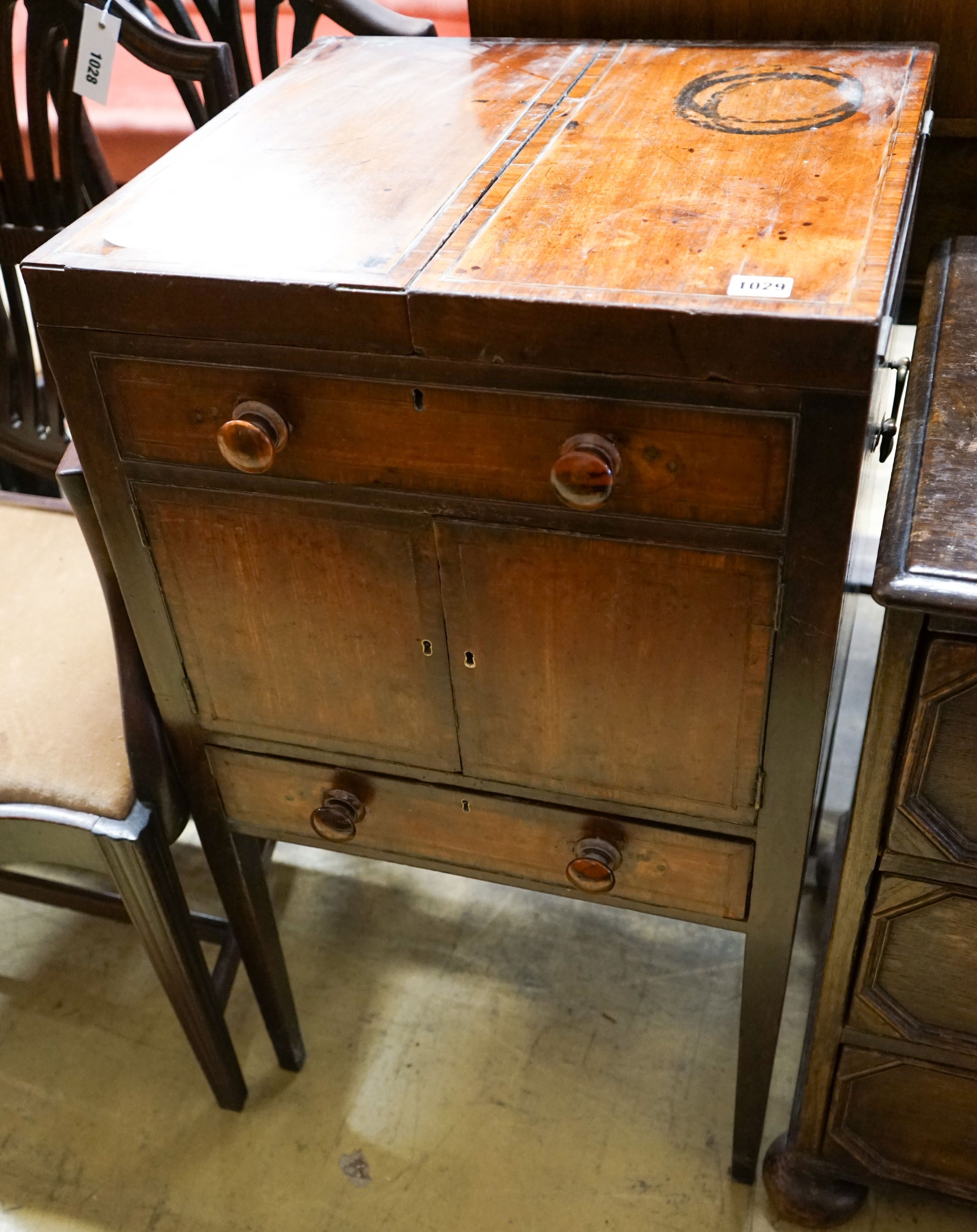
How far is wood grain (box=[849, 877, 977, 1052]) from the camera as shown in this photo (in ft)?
2.89

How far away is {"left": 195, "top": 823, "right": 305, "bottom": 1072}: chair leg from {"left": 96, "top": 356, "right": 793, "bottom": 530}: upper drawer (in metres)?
0.45

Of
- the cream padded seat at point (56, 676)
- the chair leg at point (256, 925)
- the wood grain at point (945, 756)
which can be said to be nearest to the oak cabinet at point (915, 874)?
the wood grain at point (945, 756)

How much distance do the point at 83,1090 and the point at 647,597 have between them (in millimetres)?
1012

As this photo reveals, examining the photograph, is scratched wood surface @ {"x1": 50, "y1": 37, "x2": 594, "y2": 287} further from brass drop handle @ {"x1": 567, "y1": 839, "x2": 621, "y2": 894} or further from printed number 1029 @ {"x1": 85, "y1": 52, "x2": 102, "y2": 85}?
brass drop handle @ {"x1": 567, "y1": 839, "x2": 621, "y2": 894}

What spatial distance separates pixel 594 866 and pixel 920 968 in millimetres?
283

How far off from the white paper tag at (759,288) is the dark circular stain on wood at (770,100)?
25 cm

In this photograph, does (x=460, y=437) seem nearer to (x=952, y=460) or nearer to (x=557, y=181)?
(x=557, y=181)

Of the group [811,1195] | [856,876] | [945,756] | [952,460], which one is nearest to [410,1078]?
[811,1195]

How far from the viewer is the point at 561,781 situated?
0.93 meters

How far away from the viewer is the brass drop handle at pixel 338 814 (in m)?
1.02

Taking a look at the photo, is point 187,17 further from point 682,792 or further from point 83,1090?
point 83,1090

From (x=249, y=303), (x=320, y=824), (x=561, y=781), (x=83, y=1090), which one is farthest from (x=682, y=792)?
(x=83, y=1090)

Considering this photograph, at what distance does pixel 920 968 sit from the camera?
929 mm

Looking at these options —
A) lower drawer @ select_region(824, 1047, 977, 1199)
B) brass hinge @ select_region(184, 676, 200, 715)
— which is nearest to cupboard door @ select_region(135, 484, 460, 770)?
brass hinge @ select_region(184, 676, 200, 715)
